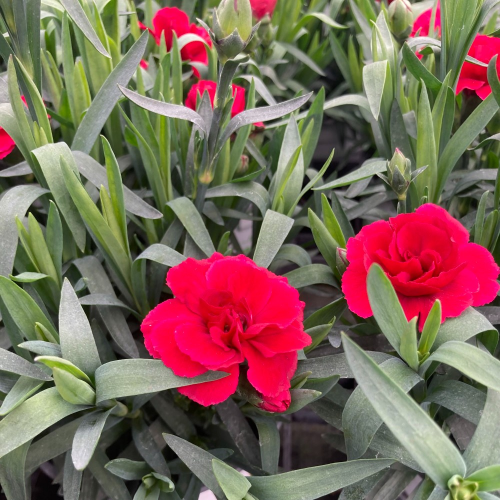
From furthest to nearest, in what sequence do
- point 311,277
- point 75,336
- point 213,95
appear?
point 213,95, point 311,277, point 75,336

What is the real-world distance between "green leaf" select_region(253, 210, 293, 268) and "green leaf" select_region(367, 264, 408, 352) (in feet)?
0.44

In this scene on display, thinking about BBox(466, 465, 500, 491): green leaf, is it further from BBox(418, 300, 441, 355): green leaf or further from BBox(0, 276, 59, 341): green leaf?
BBox(0, 276, 59, 341): green leaf

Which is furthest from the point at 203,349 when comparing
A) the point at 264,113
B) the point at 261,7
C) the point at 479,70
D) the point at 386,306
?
the point at 261,7

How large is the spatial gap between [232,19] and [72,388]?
1.00 feet

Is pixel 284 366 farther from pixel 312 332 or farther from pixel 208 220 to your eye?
pixel 208 220

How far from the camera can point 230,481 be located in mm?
387

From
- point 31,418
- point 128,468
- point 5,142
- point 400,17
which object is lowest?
point 128,468

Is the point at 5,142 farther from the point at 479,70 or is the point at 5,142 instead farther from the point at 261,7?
the point at 479,70

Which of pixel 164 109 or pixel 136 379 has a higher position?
pixel 164 109

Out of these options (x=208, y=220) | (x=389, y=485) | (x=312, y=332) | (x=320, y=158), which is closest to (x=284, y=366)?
(x=312, y=332)

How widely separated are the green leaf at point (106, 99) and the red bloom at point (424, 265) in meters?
0.29

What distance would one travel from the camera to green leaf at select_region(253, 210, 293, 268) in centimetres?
49

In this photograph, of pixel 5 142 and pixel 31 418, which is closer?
pixel 31 418

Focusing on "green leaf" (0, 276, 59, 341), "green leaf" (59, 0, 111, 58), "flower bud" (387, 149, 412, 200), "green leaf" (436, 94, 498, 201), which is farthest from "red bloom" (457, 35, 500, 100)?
"green leaf" (0, 276, 59, 341)
